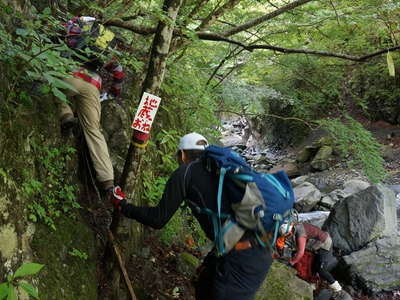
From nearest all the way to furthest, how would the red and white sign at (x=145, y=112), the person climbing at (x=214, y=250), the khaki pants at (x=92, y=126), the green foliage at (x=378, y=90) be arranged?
the person climbing at (x=214, y=250)
the red and white sign at (x=145, y=112)
the khaki pants at (x=92, y=126)
the green foliage at (x=378, y=90)

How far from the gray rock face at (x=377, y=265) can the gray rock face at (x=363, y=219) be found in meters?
0.25

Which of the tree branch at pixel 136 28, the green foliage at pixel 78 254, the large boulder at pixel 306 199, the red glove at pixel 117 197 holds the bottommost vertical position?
the large boulder at pixel 306 199

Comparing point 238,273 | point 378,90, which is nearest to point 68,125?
point 238,273

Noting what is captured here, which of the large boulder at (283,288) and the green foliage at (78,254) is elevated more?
the green foliage at (78,254)

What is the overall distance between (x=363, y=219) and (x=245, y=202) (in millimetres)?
6176

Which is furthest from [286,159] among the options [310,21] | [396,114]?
[310,21]

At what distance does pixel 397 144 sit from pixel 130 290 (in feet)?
49.7

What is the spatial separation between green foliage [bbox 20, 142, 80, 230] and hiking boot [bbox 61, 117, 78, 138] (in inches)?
8.3

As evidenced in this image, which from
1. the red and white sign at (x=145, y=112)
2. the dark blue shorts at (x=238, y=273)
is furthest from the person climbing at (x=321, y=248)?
the red and white sign at (x=145, y=112)

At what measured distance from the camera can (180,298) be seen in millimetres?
4363

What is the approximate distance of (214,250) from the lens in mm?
2938

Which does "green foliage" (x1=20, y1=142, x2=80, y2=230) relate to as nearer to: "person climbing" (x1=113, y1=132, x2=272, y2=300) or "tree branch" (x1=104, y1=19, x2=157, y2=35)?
"person climbing" (x1=113, y1=132, x2=272, y2=300)

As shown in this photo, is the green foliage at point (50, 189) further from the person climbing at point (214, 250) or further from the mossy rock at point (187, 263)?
the mossy rock at point (187, 263)

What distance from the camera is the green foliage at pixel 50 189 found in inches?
124
